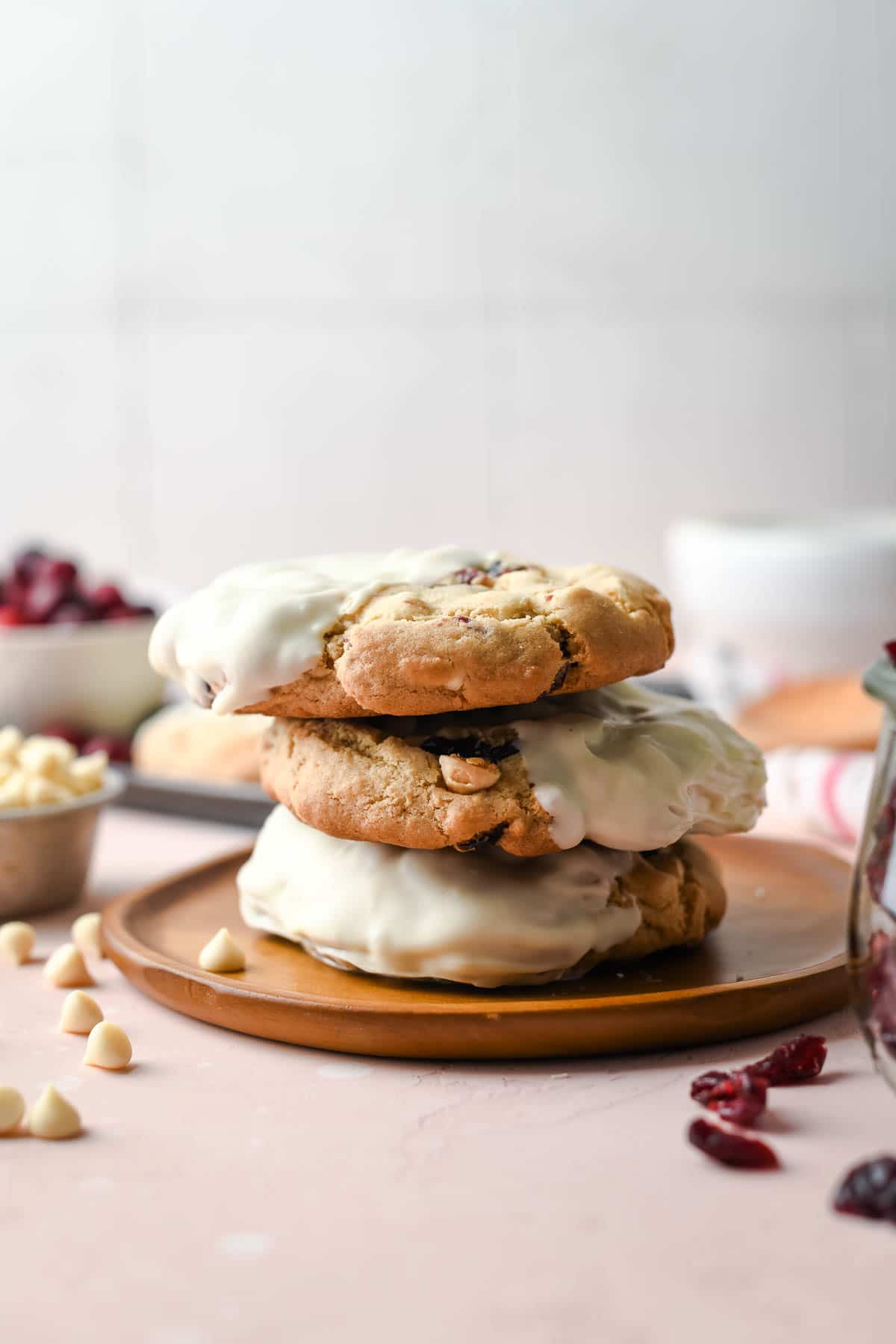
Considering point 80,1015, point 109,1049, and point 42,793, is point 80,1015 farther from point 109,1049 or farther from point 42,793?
point 42,793

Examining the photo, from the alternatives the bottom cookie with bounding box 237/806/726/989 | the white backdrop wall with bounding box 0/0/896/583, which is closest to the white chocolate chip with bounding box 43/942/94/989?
the bottom cookie with bounding box 237/806/726/989

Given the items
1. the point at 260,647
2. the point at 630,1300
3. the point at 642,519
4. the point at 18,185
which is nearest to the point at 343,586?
the point at 260,647

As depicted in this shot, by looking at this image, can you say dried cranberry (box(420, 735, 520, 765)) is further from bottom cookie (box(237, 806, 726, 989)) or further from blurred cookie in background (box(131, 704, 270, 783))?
blurred cookie in background (box(131, 704, 270, 783))

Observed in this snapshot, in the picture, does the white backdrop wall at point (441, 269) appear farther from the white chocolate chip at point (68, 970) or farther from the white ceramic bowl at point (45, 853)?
the white chocolate chip at point (68, 970)

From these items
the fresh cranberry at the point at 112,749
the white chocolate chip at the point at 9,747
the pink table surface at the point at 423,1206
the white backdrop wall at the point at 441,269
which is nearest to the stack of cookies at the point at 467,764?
the pink table surface at the point at 423,1206

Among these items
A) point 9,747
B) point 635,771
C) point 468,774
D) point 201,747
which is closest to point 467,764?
point 468,774
